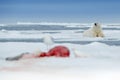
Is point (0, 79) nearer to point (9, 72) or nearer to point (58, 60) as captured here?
point (9, 72)

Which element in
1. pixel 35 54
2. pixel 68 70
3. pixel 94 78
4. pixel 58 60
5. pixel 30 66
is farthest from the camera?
pixel 35 54

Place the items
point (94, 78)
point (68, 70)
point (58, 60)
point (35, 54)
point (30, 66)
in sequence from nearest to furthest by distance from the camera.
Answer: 1. point (94, 78)
2. point (68, 70)
3. point (30, 66)
4. point (58, 60)
5. point (35, 54)

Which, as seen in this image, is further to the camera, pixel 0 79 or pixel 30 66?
pixel 30 66

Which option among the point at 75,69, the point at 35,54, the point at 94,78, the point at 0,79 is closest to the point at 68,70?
the point at 75,69

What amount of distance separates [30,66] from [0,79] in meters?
0.48

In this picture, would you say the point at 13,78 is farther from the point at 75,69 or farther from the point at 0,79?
the point at 75,69

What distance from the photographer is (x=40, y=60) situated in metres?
4.58

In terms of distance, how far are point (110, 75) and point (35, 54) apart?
175cm

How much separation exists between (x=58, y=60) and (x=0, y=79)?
963 millimetres

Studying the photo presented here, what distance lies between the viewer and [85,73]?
3748 millimetres

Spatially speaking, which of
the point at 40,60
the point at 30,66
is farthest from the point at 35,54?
the point at 30,66

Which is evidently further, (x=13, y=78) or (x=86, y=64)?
(x=86, y=64)

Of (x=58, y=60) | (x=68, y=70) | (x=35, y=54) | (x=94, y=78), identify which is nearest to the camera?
(x=94, y=78)

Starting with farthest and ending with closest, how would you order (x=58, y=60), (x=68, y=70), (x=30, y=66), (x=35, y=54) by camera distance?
1. (x=35, y=54)
2. (x=58, y=60)
3. (x=30, y=66)
4. (x=68, y=70)
